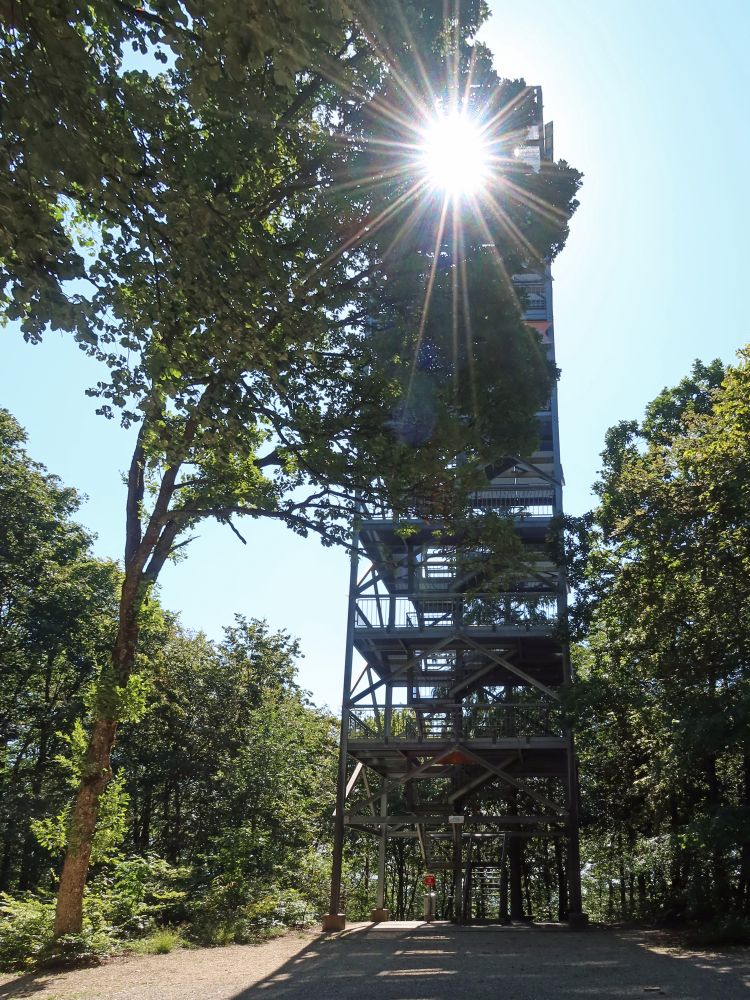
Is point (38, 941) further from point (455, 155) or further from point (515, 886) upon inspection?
point (515, 886)

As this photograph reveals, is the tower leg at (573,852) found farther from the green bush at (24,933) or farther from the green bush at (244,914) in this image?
the green bush at (24,933)

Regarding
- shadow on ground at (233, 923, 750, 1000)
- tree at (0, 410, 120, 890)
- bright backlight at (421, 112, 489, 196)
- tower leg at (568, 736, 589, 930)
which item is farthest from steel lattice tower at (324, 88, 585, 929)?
tree at (0, 410, 120, 890)

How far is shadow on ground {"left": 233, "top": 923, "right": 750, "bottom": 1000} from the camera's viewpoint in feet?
24.0

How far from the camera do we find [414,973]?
8.98 metres

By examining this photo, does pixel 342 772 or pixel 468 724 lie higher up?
pixel 468 724

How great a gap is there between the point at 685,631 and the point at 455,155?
30.2 feet

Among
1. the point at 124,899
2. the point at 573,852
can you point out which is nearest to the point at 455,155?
the point at 124,899

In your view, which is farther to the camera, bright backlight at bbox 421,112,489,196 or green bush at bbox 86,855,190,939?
green bush at bbox 86,855,190,939

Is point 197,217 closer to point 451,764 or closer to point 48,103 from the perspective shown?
point 48,103

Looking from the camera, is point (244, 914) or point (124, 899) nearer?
point (124, 899)

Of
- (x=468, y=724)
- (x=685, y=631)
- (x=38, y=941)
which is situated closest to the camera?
(x=38, y=941)

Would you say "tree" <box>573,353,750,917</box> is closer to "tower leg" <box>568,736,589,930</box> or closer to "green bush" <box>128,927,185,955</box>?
"tower leg" <box>568,736,589,930</box>

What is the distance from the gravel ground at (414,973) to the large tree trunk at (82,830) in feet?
2.93

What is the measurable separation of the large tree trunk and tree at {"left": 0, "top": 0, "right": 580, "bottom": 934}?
3 cm
